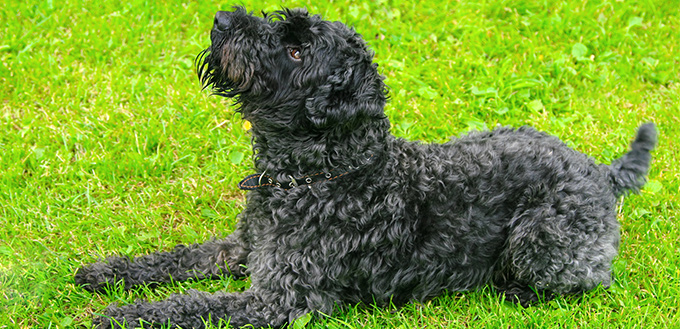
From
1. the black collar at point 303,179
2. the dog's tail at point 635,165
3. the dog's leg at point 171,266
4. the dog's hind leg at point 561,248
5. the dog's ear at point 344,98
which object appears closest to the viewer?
the dog's ear at point 344,98

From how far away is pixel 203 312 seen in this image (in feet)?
12.3

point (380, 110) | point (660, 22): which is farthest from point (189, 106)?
point (660, 22)

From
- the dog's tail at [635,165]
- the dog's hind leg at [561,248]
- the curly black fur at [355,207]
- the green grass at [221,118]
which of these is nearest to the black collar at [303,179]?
the curly black fur at [355,207]

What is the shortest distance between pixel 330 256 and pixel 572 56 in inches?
166

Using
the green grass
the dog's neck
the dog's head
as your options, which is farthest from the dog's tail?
the dog's head

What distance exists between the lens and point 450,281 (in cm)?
407

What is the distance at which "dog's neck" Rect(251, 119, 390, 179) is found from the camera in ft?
11.6

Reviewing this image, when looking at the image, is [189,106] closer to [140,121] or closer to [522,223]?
[140,121]

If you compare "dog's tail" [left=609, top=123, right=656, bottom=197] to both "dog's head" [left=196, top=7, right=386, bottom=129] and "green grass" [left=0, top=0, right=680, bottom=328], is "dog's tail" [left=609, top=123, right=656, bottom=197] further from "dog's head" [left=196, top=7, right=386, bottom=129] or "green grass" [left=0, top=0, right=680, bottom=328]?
"dog's head" [left=196, top=7, right=386, bottom=129]

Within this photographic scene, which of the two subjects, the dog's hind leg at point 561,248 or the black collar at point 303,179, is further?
the dog's hind leg at point 561,248

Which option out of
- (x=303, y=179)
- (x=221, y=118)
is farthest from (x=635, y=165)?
(x=221, y=118)

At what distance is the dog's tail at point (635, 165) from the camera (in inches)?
171

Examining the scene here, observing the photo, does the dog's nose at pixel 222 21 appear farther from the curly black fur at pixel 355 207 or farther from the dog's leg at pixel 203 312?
the dog's leg at pixel 203 312

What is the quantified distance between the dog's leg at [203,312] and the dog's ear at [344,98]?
4.03 feet
